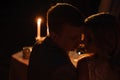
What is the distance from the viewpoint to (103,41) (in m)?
1.54

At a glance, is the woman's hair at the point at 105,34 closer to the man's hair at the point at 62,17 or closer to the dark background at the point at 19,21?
the man's hair at the point at 62,17

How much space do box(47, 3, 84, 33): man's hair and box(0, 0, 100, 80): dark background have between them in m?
2.19

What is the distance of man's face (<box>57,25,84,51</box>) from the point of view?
153 cm

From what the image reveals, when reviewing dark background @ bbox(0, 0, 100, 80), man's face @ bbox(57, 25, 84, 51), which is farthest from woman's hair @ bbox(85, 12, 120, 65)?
dark background @ bbox(0, 0, 100, 80)

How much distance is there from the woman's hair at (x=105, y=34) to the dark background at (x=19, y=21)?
7.30 ft

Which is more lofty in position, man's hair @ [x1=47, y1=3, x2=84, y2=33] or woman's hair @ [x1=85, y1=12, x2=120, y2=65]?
man's hair @ [x1=47, y1=3, x2=84, y2=33]

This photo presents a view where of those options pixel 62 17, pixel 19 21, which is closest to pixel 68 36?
pixel 62 17

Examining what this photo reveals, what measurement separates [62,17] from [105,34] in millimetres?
242

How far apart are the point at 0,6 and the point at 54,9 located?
3868 mm

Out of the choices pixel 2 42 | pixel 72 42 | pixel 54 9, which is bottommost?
pixel 2 42

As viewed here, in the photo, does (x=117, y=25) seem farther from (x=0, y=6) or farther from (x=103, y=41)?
(x=0, y=6)

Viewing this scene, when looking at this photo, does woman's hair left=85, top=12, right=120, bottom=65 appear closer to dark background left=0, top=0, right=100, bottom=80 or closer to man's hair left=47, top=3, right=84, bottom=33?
man's hair left=47, top=3, right=84, bottom=33

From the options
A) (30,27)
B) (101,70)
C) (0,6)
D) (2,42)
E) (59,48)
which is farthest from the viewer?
(0,6)

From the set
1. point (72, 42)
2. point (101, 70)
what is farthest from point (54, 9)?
point (101, 70)
